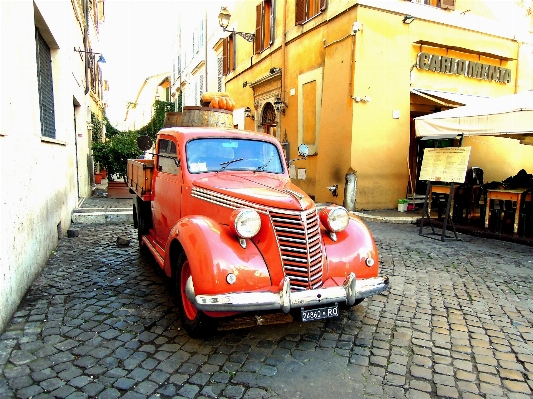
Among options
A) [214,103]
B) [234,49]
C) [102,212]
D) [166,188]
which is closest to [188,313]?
[166,188]

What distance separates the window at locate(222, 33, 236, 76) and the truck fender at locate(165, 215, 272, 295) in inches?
602

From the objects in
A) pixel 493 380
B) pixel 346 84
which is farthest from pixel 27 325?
pixel 346 84

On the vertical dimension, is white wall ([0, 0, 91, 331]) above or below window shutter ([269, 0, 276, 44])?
below

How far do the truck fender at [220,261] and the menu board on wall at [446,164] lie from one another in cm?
502

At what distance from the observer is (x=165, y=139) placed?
4.59 meters

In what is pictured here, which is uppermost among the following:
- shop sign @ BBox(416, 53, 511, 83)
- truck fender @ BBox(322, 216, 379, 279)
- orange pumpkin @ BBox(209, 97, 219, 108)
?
shop sign @ BBox(416, 53, 511, 83)

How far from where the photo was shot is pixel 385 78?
367 inches

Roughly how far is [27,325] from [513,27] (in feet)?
44.8

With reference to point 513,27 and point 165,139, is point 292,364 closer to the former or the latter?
point 165,139

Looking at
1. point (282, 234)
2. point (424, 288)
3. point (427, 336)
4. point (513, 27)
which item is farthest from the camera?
point (513, 27)

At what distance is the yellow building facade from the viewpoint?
30.1 feet

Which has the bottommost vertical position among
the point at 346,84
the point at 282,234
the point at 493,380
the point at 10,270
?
the point at 493,380

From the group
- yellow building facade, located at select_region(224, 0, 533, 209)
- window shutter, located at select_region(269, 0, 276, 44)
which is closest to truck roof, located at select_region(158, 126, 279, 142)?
yellow building facade, located at select_region(224, 0, 533, 209)

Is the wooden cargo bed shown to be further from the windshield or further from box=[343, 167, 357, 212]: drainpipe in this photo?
box=[343, 167, 357, 212]: drainpipe
